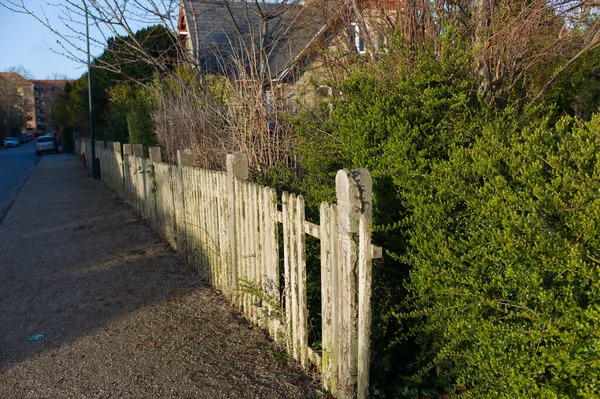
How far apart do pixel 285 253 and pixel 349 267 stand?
108 cm

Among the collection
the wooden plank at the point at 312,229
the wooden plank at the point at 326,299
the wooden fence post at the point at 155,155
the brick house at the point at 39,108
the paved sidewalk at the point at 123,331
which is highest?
the brick house at the point at 39,108

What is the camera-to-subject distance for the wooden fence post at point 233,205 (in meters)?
5.44

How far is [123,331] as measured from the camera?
519cm

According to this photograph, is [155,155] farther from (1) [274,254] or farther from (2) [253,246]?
(1) [274,254]

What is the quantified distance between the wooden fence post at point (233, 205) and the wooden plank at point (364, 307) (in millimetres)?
2373

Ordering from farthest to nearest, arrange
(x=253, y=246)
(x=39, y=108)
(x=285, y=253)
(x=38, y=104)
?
(x=38, y=104)
(x=39, y=108)
(x=253, y=246)
(x=285, y=253)

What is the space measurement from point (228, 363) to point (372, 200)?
6.18ft

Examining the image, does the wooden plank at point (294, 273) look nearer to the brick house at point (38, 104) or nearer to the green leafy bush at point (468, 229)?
the green leafy bush at point (468, 229)

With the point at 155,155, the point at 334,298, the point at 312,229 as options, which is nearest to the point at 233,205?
the point at 312,229

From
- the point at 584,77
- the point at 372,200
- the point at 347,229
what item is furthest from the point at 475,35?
the point at 347,229

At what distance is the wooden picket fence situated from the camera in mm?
3365

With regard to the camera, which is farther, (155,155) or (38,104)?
(38,104)

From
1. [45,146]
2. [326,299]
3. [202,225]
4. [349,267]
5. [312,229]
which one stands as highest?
[45,146]

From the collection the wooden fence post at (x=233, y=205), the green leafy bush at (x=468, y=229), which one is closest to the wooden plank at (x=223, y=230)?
the wooden fence post at (x=233, y=205)
